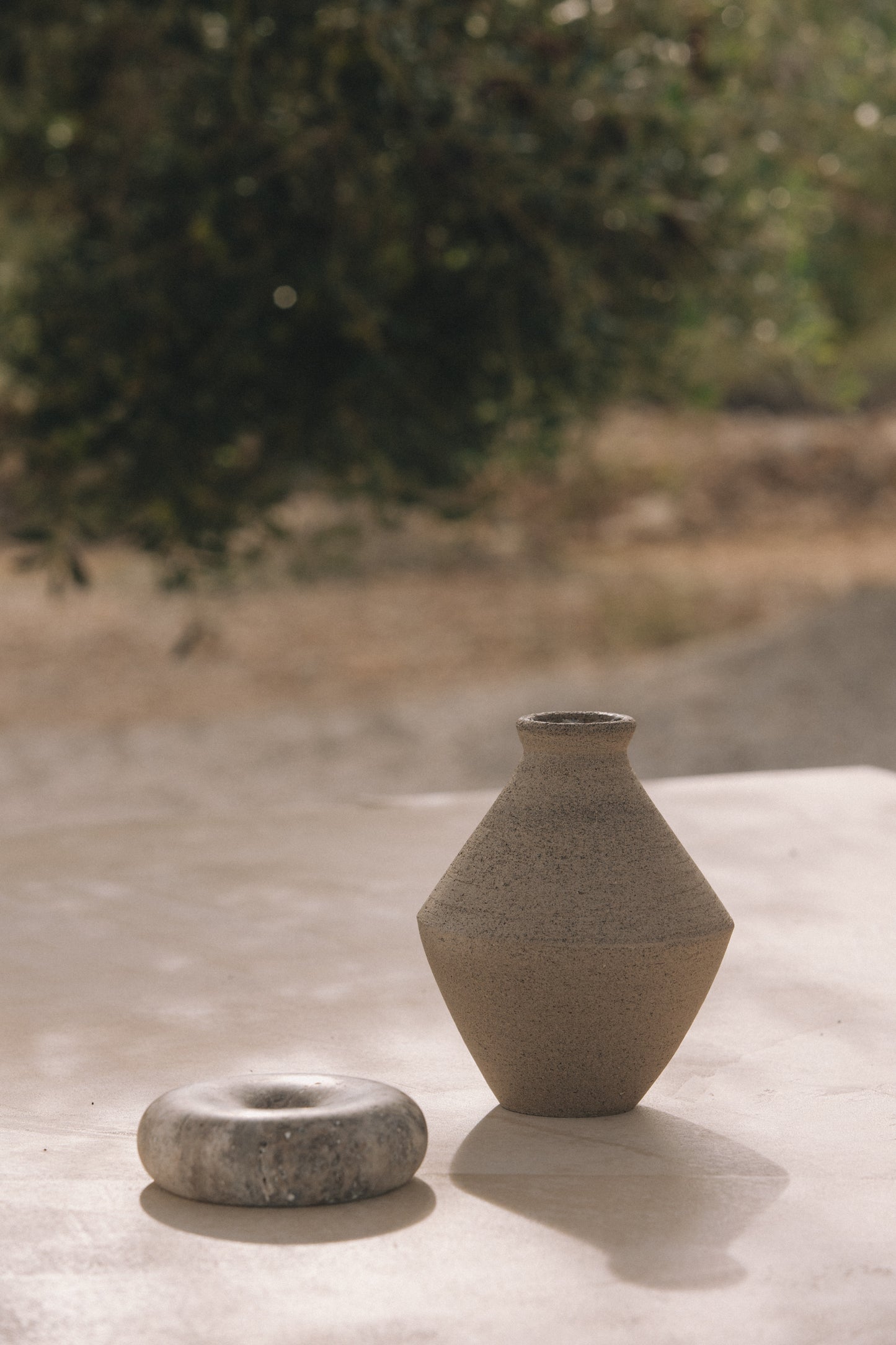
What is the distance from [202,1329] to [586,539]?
18.5 meters

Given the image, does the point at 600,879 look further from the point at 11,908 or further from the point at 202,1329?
the point at 11,908

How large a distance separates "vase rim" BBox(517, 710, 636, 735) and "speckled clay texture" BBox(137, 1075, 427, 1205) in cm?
70

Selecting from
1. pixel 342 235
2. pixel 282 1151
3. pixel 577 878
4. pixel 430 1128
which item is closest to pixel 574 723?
pixel 577 878

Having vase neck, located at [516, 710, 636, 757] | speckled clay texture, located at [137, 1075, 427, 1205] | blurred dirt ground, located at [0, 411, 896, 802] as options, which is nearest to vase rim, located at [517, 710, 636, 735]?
vase neck, located at [516, 710, 636, 757]

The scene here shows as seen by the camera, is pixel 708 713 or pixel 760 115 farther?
pixel 708 713

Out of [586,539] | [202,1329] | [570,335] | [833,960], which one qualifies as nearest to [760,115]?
[570,335]

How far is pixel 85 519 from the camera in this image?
5.98 metres

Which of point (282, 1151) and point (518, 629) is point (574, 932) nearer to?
point (282, 1151)

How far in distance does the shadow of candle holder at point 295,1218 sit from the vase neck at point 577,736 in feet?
2.57

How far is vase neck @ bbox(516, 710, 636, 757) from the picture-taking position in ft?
9.83

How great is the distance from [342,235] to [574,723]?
9.39 feet

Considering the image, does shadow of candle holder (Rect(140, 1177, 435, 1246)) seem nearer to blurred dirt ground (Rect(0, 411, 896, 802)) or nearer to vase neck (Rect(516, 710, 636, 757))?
vase neck (Rect(516, 710, 636, 757))

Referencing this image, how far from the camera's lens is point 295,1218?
2635 millimetres

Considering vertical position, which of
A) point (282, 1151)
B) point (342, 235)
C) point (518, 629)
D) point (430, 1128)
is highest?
point (342, 235)
